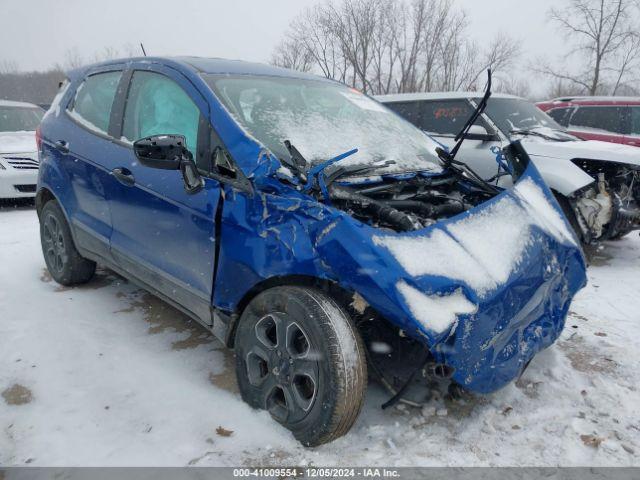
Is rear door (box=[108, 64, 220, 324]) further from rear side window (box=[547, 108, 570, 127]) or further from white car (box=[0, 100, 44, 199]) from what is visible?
rear side window (box=[547, 108, 570, 127])

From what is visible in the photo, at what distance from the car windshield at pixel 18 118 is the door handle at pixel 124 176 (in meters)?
7.17

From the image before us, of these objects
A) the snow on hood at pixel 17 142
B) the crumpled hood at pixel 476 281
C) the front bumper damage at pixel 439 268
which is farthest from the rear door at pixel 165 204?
the snow on hood at pixel 17 142

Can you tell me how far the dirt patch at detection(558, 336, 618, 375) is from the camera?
278 centimetres

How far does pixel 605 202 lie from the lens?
4820mm

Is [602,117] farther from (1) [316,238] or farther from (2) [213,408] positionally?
(2) [213,408]

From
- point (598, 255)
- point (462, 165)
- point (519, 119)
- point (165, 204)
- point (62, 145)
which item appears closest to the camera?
point (165, 204)

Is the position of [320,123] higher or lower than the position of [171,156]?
higher

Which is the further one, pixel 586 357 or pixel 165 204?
pixel 586 357

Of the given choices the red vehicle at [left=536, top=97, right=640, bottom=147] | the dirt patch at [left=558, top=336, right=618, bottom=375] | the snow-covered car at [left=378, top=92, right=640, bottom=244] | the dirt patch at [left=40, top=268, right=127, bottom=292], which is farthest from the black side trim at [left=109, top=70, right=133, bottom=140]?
the red vehicle at [left=536, top=97, right=640, bottom=147]

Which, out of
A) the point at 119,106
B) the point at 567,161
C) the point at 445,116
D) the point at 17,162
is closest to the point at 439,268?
the point at 119,106

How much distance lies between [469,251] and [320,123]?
3.95ft

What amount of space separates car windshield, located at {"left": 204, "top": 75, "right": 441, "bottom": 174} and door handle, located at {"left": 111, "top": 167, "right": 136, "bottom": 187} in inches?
29.4

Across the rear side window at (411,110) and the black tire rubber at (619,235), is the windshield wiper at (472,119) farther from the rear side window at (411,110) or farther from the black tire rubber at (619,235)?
the rear side window at (411,110)

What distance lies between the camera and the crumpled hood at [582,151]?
15.8 feet
